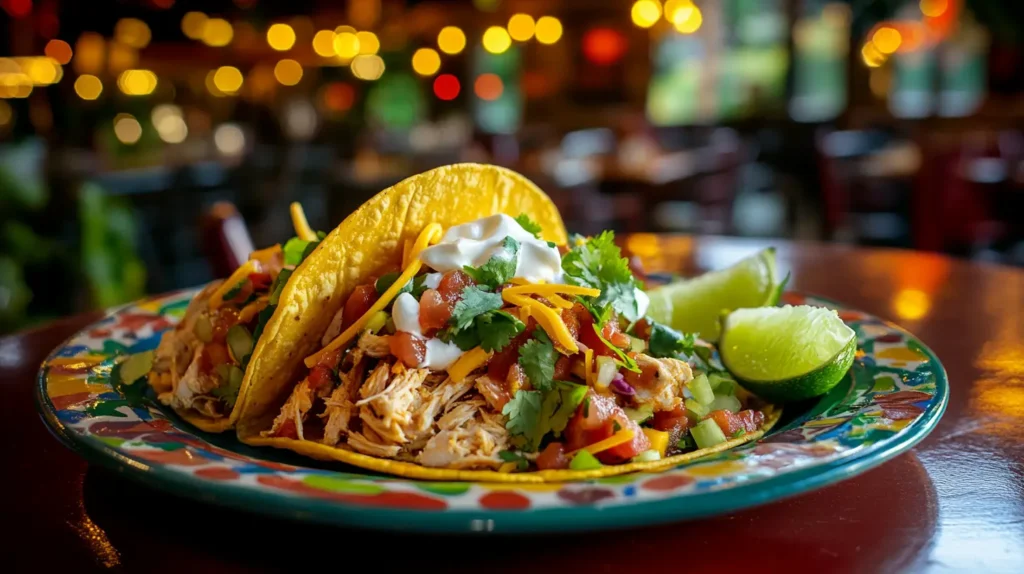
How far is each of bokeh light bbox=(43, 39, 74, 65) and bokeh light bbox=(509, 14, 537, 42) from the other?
6.32m

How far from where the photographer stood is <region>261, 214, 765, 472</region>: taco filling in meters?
1.20

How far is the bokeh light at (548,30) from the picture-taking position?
13445mm

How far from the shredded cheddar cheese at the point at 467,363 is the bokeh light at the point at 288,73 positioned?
1673 centimetres

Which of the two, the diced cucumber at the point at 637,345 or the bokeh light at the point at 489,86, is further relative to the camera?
the bokeh light at the point at 489,86

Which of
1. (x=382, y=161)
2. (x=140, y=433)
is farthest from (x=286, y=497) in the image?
(x=382, y=161)

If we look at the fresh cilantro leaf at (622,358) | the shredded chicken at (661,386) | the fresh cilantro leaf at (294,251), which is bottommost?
the shredded chicken at (661,386)

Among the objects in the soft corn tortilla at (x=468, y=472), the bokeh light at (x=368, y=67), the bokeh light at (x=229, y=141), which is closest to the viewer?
the soft corn tortilla at (x=468, y=472)

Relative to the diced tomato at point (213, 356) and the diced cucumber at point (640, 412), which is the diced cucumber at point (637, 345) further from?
the diced tomato at point (213, 356)

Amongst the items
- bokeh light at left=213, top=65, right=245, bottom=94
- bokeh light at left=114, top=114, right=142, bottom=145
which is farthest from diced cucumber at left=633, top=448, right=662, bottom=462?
bokeh light at left=213, top=65, right=245, bottom=94

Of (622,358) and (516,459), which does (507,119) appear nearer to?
(622,358)

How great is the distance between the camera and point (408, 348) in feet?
4.16

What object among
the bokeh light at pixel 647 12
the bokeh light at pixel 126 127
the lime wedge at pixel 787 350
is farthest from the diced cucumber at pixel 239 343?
the bokeh light at pixel 647 12

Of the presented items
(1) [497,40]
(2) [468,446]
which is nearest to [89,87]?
(1) [497,40]

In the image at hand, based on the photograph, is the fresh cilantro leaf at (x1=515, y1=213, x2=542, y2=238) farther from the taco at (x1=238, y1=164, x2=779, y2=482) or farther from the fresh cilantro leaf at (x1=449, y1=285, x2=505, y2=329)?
the fresh cilantro leaf at (x1=449, y1=285, x2=505, y2=329)
